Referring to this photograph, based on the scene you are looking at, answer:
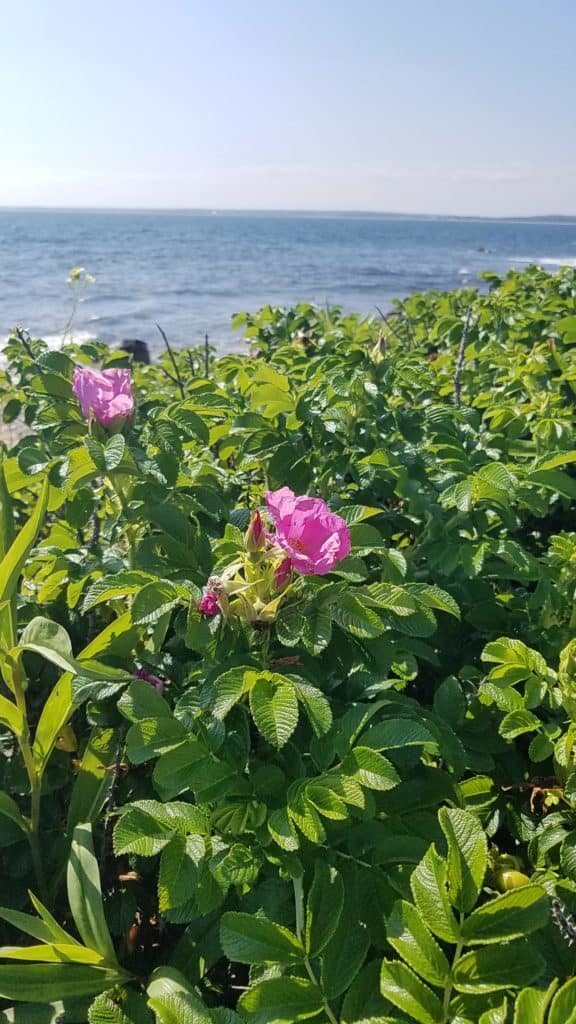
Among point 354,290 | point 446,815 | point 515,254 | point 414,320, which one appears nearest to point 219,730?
point 446,815

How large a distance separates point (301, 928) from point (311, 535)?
0.46 m

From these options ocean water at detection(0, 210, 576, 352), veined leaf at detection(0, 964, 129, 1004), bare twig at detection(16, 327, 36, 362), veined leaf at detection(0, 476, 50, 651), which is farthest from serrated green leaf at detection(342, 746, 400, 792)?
ocean water at detection(0, 210, 576, 352)

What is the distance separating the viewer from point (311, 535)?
3.18 ft

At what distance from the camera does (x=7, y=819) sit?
1229 millimetres

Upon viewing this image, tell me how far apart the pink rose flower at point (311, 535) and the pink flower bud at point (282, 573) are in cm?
2

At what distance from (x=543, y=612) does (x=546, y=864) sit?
535 mm

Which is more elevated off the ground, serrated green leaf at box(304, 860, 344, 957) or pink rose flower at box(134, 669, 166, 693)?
pink rose flower at box(134, 669, 166, 693)

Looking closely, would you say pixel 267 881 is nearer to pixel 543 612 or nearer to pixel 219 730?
pixel 219 730

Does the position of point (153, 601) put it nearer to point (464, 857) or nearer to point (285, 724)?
point (285, 724)

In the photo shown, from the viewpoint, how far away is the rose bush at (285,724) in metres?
0.81

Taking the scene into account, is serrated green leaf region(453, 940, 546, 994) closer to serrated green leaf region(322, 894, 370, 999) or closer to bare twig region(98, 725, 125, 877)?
serrated green leaf region(322, 894, 370, 999)

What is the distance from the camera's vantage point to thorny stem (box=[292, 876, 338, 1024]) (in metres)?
0.77

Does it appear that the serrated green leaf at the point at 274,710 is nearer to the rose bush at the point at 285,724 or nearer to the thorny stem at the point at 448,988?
the rose bush at the point at 285,724

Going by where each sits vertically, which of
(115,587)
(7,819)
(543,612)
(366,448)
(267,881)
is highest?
(366,448)
